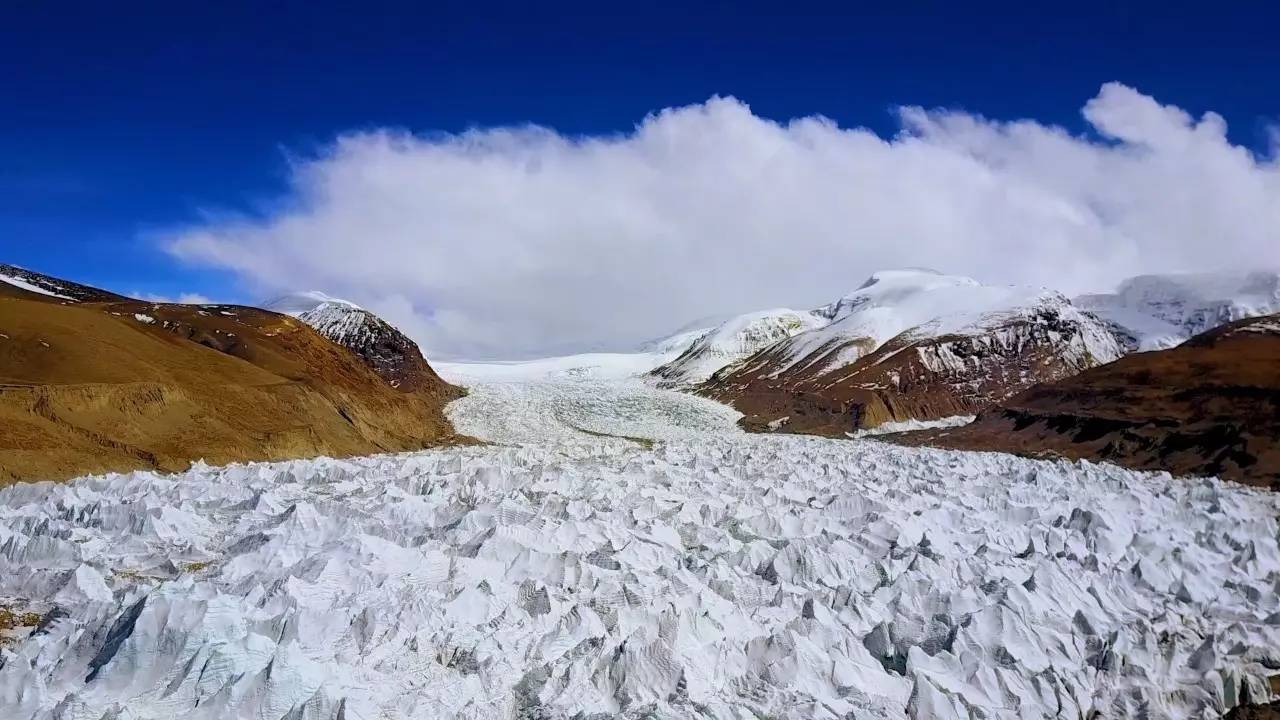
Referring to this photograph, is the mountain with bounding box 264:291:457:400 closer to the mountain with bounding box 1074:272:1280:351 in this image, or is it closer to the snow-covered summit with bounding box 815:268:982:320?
the snow-covered summit with bounding box 815:268:982:320

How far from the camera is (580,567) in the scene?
33.2ft

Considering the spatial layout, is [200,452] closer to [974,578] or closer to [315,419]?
[315,419]

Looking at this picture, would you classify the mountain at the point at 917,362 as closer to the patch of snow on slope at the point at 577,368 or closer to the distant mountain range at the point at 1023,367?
the distant mountain range at the point at 1023,367

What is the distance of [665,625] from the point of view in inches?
313

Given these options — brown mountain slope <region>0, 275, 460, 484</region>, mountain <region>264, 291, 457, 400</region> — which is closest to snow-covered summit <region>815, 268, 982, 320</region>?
mountain <region>264, 291, 457, 400</region>

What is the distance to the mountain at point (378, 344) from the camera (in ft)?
200

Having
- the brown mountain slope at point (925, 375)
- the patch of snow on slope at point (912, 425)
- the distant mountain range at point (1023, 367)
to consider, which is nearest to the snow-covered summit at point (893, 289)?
the distant mountain range at point (1023, 367)

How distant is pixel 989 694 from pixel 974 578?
3.47 metres

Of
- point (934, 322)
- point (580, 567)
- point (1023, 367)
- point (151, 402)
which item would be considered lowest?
point (580, 567)

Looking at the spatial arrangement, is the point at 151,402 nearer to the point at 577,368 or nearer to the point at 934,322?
the point at 934,322

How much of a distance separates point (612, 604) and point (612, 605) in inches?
1.9

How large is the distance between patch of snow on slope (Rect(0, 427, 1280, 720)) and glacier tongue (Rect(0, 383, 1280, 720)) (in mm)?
38

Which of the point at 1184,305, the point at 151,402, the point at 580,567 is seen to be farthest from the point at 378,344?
the point at 1184,305

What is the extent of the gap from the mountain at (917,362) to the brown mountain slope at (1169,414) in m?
8.39
